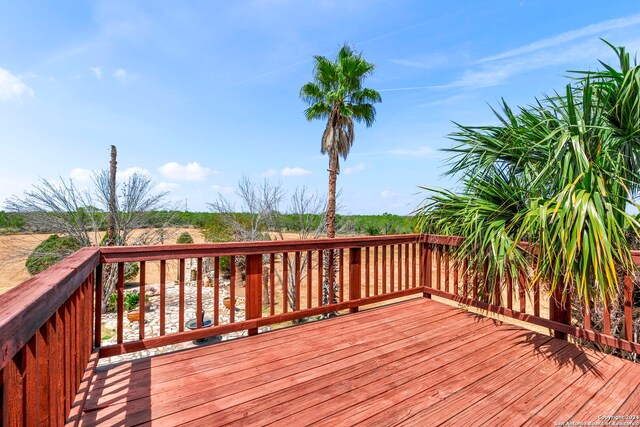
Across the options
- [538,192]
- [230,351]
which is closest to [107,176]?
[230,351]

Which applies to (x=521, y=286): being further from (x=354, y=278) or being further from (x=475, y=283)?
(x=354, y=278)

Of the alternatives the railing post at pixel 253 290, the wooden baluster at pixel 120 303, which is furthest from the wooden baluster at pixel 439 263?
the wooden baluster at pixel 120 303

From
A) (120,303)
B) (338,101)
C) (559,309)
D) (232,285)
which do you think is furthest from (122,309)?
(338,101)

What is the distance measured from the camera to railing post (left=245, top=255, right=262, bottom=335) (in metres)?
2.73

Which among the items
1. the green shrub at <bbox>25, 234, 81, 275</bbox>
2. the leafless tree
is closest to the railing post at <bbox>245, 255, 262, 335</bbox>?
the leafless tree

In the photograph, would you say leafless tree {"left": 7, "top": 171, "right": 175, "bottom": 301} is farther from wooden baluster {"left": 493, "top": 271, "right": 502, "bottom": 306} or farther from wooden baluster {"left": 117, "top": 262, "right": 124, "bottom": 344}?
wooden baluster {"left": 493, "top": 271, "right": 502, "bottom": 306}

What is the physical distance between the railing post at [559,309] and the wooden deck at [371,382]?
0.19 metres

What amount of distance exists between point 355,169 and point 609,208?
29.3ft

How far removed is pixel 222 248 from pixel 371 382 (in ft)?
5.07

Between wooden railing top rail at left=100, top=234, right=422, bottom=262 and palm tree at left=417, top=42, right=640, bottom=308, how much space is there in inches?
42.4

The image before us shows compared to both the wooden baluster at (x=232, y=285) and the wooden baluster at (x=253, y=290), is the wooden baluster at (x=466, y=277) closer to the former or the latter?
the wooden baluster at (x=253, y=290)

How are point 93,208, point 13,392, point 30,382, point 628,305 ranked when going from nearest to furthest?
1. point 13,392
2. point 30,382
3. point 628,305
4. point 93,208

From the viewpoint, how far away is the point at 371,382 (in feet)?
6.25

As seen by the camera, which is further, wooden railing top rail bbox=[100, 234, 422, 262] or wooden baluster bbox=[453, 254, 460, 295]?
wooden baluster bbox=[453, 254, 460, 295]
